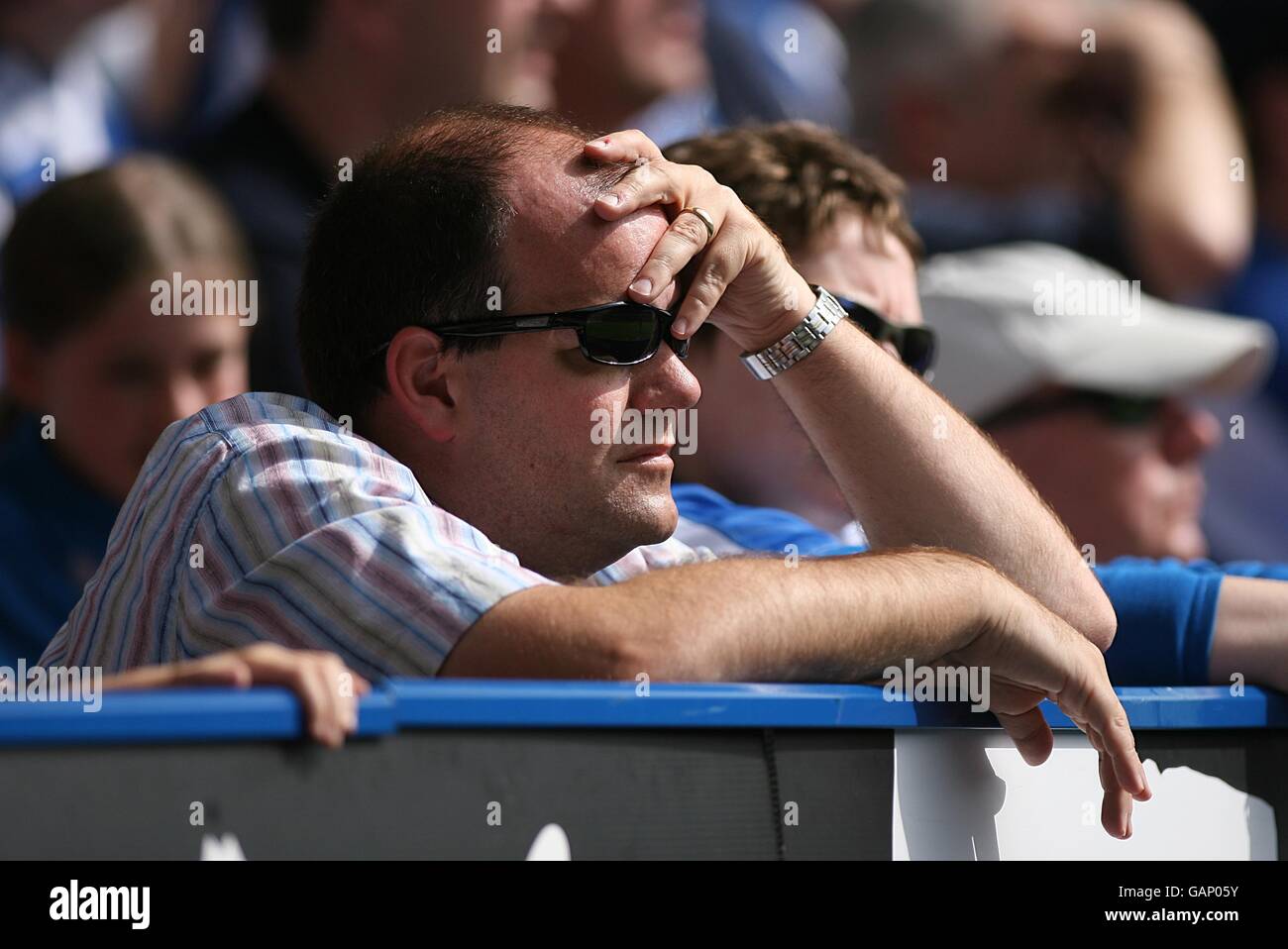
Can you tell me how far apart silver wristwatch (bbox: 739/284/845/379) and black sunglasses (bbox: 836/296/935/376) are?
372 mm

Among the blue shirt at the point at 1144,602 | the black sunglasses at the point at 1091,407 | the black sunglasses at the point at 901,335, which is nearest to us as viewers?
the blue shirt at the point at 1144,602

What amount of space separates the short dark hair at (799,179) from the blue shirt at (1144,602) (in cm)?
59

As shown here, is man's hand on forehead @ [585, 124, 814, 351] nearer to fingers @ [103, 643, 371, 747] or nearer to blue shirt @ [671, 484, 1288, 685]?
blue shirt @ [671, 484, 1288, 685]

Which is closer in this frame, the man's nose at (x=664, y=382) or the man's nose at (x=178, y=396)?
the man's nose at (x=664, y=382)

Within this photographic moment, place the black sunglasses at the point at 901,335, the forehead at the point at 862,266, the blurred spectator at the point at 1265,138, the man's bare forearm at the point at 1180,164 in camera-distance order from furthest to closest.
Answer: the blurred spectator at the point at 1265,138 < the man's bare forearm at the point at 1180,164 < the forehead at the point at 862,266 < the black sunglasses at the point at 901,335

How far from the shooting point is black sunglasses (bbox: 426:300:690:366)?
2.18 metres

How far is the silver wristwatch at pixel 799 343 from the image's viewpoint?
254 cm

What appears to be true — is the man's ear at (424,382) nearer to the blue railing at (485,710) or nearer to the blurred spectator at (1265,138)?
the blue railing at (485,710)

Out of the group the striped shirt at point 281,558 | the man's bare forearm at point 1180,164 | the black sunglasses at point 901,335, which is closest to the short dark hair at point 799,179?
the black sunglasses at point 901,335

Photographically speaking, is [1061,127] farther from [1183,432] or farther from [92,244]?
[92,244]

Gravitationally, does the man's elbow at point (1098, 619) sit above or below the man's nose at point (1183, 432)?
below

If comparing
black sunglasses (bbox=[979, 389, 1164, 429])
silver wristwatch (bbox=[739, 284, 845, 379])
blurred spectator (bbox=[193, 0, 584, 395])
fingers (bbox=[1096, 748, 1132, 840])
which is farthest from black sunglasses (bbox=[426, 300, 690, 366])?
black sunglasses (bbox=[979, 389, 1164, 429])

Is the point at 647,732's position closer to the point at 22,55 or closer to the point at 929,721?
the point at 929,721

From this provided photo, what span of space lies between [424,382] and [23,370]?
181cm
